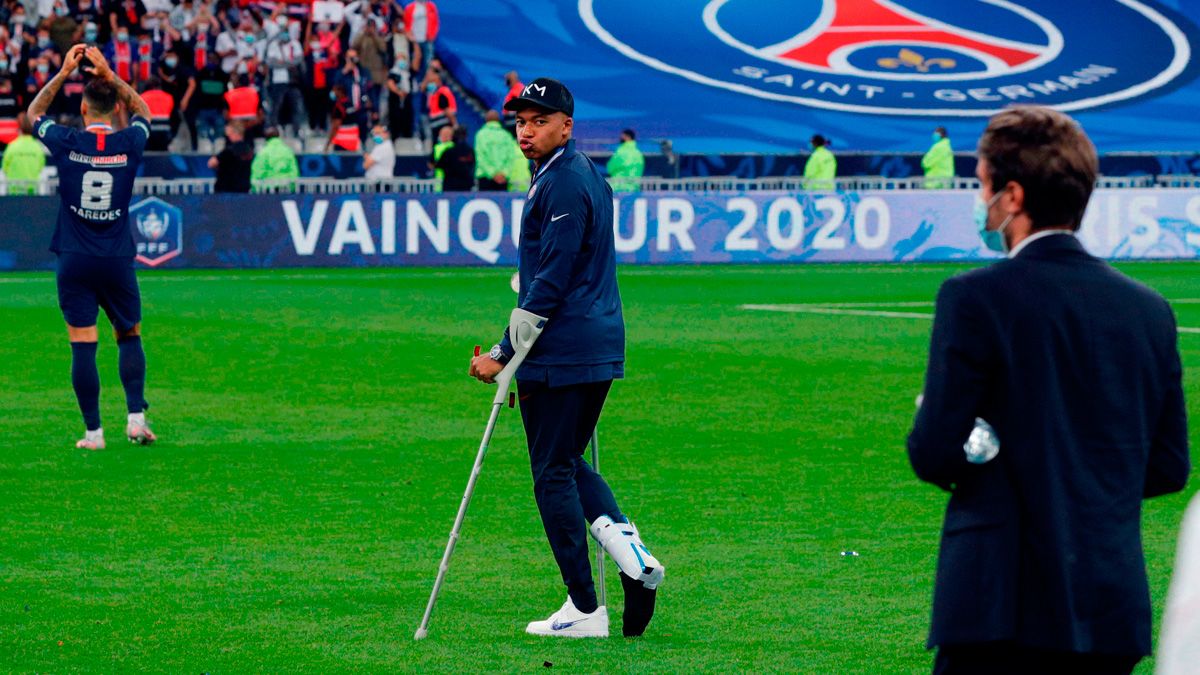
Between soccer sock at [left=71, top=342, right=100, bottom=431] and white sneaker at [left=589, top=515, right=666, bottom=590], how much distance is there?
5731 mm

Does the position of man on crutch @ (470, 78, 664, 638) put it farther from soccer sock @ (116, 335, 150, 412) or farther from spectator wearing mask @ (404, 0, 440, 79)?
spectator wearing mask @ (404, 0, 440, 79)

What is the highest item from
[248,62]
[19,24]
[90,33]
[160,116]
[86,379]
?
[19,24]

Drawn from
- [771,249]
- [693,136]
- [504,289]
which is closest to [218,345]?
[504,289]

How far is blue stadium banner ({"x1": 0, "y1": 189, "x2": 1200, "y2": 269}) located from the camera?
96.1ft

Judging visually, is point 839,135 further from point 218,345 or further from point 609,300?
point 609,300

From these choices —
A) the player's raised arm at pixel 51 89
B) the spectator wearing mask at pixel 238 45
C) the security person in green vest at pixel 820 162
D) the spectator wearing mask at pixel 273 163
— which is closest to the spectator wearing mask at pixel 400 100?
the spectator wearing mask at pixel 238 45

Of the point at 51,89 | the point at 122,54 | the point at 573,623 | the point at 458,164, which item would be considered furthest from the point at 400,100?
the point at 573,623

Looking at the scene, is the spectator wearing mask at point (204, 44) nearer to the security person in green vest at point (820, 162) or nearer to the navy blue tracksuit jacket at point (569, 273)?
the security person in green vest at point (820, 162)

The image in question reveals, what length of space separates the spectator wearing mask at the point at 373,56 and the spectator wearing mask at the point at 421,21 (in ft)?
3.53

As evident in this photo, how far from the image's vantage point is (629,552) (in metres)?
7.13

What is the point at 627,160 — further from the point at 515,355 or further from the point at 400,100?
the point at 515,355

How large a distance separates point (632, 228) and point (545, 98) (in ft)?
79.8

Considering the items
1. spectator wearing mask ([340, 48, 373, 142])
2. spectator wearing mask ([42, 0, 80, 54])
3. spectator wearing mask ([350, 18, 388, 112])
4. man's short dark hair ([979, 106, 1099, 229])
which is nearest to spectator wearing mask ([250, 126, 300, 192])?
spectator wearing mask ([340, 48, 373, 142])

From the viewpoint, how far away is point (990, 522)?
3.88 meters
